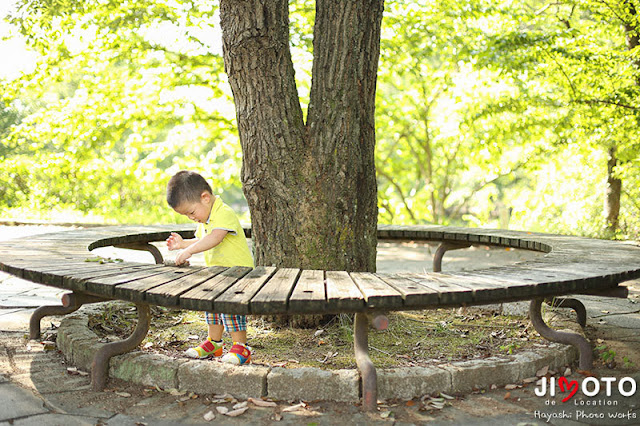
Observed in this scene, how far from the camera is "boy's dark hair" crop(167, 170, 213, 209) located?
321 cm

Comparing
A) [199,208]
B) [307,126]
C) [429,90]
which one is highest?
[429,90]

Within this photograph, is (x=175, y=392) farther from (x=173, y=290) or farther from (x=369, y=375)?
(x=369, y=375)

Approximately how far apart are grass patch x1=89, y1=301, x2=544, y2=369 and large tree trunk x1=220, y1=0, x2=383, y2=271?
0.44m

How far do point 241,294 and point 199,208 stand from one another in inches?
44.2

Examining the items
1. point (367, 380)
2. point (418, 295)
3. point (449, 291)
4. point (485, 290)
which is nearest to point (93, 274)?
point (367, 380)

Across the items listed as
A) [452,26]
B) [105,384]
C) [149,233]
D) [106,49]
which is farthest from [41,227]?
[105,384]

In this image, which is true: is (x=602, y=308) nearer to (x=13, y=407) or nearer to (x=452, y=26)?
(x=13, y=407)

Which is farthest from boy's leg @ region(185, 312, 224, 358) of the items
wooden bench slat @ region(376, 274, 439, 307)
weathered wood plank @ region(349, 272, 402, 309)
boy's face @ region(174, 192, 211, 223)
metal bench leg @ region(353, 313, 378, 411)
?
wooden bench slat @ region(376, 274, 439, 307)

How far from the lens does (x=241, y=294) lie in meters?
2.26

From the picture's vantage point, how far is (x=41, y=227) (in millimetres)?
10250

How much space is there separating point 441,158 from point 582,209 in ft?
13.6

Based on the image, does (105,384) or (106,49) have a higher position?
(106,49)

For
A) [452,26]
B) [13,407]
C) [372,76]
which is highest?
[452,26]

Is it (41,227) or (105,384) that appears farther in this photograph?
(41,227)
